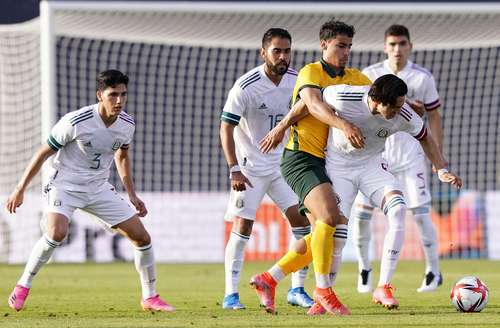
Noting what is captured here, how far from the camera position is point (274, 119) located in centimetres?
1042

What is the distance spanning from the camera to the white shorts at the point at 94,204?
1029 cm

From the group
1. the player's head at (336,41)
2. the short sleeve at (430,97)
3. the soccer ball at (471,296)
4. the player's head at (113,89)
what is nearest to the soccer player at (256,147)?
the player's head at (336,41)

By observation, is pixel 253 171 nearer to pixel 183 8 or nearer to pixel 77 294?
pixel 77 294

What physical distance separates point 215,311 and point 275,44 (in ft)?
7.07

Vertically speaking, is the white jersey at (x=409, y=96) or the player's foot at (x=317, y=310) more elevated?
the white jersey at (x=409, y=96)

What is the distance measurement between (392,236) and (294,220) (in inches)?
32.1

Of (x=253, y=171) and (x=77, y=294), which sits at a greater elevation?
(x=253, y=171)

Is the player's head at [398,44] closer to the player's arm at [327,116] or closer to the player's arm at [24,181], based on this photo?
the player's arm at [327,116]

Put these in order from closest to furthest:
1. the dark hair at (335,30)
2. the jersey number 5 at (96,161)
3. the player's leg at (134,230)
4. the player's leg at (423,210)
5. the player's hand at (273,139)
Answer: the player's hand at (273,139)
the dark hair at (335,30)
the player's leg at (134,230)
the jersey number 5 at (96,161)
the player's leg at (423,210)

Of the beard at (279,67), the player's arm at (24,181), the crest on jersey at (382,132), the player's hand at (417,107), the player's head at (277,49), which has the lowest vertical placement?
the player's arm at (24,181)

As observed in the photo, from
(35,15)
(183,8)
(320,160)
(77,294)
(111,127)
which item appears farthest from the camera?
(35,15)

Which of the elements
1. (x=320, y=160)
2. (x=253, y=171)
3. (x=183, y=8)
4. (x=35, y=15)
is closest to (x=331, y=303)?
(x=320, y=160)

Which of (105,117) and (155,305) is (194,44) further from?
(155,305)

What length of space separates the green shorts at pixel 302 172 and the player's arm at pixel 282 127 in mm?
255
